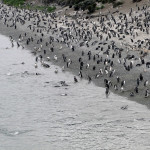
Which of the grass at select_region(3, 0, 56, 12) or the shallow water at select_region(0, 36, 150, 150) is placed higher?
the grass at select_region(3, 0, 56, 12)

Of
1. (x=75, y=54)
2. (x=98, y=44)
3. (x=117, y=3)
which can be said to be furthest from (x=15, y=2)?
(x=75, y=54)

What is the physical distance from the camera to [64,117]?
71.7 feet

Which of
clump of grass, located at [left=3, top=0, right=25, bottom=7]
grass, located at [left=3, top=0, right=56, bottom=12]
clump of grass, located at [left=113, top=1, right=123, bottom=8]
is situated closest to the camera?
Answer: clump of grass, located at [left=113, top=1, right=123, bottom=8]

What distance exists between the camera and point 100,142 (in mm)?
18578

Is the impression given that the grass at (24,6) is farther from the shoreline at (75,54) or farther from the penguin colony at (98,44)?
the shoreline at (75,54)

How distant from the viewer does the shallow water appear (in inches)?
734

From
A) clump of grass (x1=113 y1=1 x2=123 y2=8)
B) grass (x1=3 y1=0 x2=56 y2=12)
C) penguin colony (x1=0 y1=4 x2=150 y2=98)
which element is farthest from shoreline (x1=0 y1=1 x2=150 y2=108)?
grass (x1=3 y1=0 x2=56 y2=12)

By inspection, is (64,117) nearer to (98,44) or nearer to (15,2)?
(98,44)

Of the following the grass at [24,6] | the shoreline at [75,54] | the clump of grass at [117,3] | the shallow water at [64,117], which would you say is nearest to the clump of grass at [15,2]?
the grass at [24,6]

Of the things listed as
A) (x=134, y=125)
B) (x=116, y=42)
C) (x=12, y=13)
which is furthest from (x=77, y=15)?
(x=134, y=125)

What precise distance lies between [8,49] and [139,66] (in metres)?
17.3

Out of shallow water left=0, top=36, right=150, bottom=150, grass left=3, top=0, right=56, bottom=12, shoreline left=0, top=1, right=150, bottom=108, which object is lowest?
shallow water left=0, top=36, right=150, bottom=150

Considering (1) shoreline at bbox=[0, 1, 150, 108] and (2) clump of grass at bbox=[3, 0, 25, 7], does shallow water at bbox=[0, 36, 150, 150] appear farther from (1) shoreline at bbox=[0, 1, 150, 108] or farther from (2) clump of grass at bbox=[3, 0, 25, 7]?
(2) clump of grass at bbox=[3, 0, 25, 7]

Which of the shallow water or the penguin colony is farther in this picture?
the penguin colony
